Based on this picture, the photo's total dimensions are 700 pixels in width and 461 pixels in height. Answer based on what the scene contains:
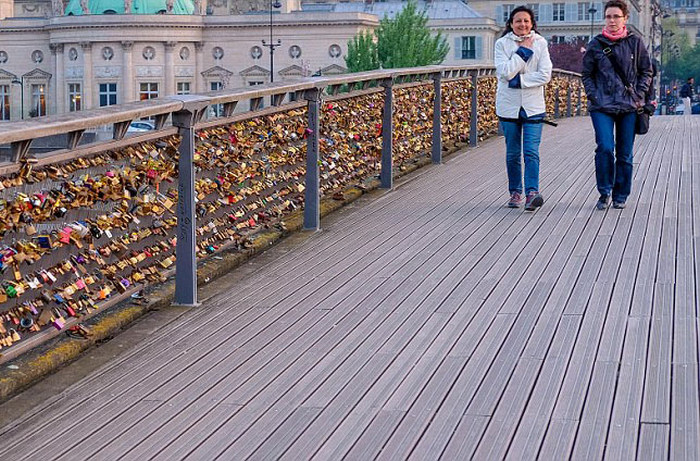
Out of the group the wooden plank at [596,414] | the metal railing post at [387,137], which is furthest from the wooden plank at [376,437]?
the metal railing post at [387,137]

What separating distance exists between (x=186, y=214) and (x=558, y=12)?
13103 cm

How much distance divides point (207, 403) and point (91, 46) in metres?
138

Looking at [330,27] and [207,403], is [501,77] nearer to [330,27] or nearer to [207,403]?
Answer: [207,403]

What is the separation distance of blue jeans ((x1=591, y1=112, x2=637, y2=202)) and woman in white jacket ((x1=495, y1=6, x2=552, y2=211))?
581 millimetres

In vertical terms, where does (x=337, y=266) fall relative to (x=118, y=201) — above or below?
below

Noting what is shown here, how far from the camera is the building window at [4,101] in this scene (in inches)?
5960

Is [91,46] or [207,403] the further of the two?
[91,46]

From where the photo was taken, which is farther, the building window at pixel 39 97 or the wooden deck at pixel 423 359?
the building window at pixel 39 97

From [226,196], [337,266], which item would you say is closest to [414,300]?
[337,266]

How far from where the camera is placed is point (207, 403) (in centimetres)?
677

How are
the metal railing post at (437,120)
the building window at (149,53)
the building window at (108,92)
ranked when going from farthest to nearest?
the building window at (108,92) → the building window at (149,53) → the metal railing post at (437,120)

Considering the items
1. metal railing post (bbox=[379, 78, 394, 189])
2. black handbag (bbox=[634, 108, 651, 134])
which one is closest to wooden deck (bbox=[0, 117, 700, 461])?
black handbag (bbox=[634, 108, 651, 134])

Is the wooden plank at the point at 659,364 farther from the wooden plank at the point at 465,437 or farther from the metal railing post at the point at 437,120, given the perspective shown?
the metal railing post at the point at 437,120

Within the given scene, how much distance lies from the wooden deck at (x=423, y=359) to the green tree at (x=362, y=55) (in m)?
112
